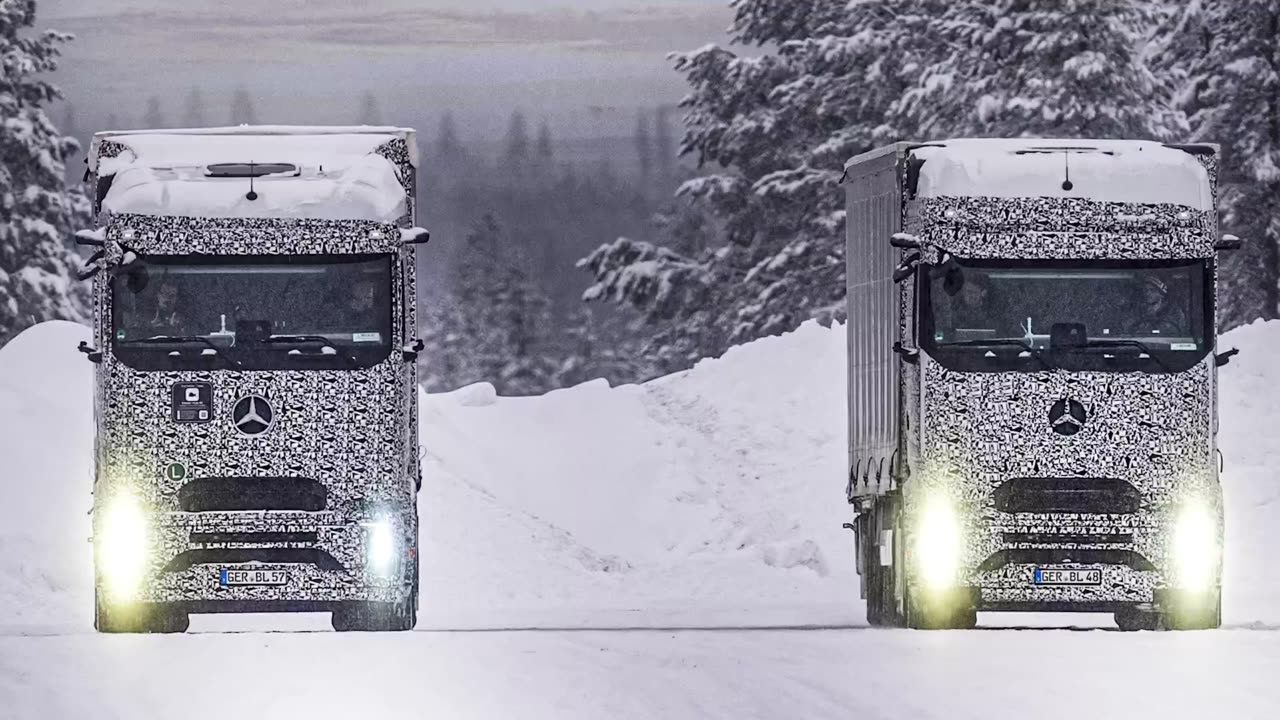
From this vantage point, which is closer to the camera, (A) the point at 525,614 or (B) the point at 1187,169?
(B) the point at 1187,169

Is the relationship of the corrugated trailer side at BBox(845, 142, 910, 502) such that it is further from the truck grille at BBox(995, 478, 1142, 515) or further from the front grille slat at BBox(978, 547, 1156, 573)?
the front grille slat at BBox(978, 547, 1156, 573)

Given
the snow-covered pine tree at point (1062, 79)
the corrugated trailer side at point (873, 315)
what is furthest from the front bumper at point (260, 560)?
the snow-covered pine tree at point (1062, 79)

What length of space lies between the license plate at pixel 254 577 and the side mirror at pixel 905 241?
5.20m

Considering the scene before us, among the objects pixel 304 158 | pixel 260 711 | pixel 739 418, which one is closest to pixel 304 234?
pixel 304 158

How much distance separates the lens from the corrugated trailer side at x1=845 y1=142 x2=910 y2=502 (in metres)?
20.8

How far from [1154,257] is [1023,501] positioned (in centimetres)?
212

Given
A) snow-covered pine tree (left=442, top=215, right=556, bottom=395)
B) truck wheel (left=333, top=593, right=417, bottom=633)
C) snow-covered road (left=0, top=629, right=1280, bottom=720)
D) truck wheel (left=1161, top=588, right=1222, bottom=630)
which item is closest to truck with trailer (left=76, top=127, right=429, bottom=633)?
truck wheel (left=333, top=593, right=417, bottom=633)

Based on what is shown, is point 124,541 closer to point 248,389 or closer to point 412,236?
point 248,389

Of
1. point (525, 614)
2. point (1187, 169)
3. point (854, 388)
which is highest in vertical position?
point (1187, 169)

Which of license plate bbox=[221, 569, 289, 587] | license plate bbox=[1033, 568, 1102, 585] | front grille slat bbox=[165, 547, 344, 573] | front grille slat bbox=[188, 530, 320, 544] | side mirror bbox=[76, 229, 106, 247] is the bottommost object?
license plate bbox=[1033, 568, 1102, 585]

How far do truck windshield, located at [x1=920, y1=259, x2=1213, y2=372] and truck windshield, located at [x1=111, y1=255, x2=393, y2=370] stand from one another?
4.55 meters

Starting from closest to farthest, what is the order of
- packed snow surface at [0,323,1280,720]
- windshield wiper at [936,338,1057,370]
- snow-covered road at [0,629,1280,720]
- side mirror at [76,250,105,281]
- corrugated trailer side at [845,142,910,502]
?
snow-covered road at [0,629,1280,720] < packed snow surface at [0,323,1280,720] < side mirror at [76,250,105,281] < windshield wiper at [936,338,1057,370] < corrugated trailer side at [845,142,910,502]

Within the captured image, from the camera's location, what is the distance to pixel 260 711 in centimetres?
1394

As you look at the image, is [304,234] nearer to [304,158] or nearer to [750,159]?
[304,158]
